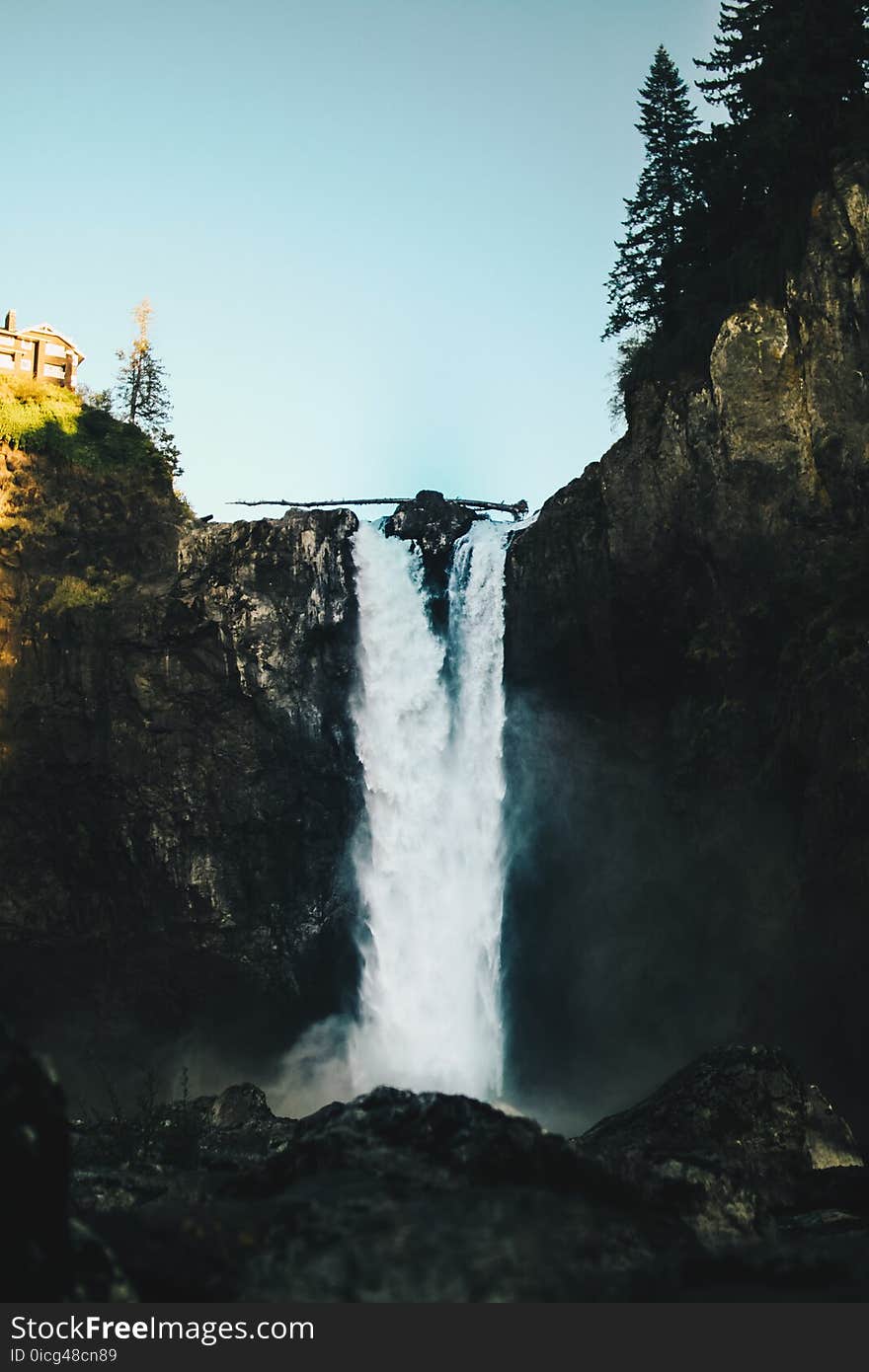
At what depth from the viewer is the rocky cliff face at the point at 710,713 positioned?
96.8ft

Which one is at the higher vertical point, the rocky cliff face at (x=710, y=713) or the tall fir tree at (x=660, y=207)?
the tall fir tree at (x=660, y=207)

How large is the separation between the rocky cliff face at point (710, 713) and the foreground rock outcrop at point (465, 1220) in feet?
36.7

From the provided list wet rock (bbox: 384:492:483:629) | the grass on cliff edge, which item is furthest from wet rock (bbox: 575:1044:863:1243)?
the grass on cliff edge

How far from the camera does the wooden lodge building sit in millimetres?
48312

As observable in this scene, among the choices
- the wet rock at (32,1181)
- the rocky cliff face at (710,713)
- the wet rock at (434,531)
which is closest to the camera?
the wet rock at (32,1181)

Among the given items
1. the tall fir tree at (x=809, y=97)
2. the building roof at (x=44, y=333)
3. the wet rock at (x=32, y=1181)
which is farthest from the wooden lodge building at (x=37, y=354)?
the wet rock at (x=32, y=1181)

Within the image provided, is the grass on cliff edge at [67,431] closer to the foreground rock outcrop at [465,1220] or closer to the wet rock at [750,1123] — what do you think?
the foreground rock outcrop at [465,1220]

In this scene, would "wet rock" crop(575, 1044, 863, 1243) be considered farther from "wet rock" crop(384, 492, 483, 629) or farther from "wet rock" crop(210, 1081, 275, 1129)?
"wet rock" crop(384, 492, 483, 629)

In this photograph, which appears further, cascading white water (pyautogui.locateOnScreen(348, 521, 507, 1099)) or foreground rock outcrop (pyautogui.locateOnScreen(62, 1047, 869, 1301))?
cascading white water (pyautogui.locateOnScreen(348, 521, 507, 1099))

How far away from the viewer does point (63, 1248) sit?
864 centimetres

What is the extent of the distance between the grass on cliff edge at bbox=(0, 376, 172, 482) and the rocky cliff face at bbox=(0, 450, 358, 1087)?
4.70 metres

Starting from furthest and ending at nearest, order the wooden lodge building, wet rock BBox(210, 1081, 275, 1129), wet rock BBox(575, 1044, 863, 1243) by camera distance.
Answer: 1. the wooden lodge building
2. wet rock BBox(210, 1081, 275, 1129)
3. wet rock BBox(575, 1044, 863, 1243)

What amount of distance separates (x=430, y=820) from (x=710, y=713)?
9998mm

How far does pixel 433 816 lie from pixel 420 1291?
28700 millimetres
